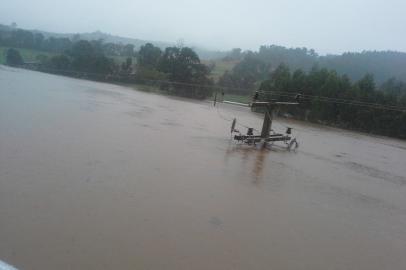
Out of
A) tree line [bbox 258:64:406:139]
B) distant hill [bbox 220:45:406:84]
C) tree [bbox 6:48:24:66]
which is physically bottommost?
tree [bbox 6:48:24:66]

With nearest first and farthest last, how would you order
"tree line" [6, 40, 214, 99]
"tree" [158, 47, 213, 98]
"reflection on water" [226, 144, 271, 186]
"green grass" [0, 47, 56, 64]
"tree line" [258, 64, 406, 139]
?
"reflection on water" [226, 144, 271, 186]
"tree line" [258, 64, 406, 139]
"tree" [158, 47, 213, 98]
"tree line" [6, 40, 214, 99]
"green grass" [0, 47, 56, 64]

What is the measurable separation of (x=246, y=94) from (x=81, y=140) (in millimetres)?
40161

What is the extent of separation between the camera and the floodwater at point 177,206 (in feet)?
16.3

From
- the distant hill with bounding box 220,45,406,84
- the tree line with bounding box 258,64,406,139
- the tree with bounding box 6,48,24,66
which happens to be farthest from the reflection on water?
the tree with bounding box 6,48,24,66

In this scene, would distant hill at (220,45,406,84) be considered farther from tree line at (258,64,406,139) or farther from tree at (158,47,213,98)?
tree line at (258,64,406,139)

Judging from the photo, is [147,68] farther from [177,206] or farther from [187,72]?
[177,206]

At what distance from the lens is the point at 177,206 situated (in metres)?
6.71

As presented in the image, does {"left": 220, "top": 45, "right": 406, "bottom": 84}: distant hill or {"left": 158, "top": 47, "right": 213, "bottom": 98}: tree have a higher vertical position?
{"left": 220, "top": 45, "right": 406, "bottom": 84}: distant hill

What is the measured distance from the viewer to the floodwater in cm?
497

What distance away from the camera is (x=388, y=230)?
7.68 meters

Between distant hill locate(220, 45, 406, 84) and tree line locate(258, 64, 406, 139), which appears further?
distant hill locate(220, 45, 406, 84)

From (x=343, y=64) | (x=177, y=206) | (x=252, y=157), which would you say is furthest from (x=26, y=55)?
(x=177, y=206)

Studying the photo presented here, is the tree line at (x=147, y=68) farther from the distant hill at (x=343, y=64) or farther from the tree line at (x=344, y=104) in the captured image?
the distant hill at (x=343, y=64)

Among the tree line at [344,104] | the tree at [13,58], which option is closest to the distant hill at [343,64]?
the tree line at [344,104]
